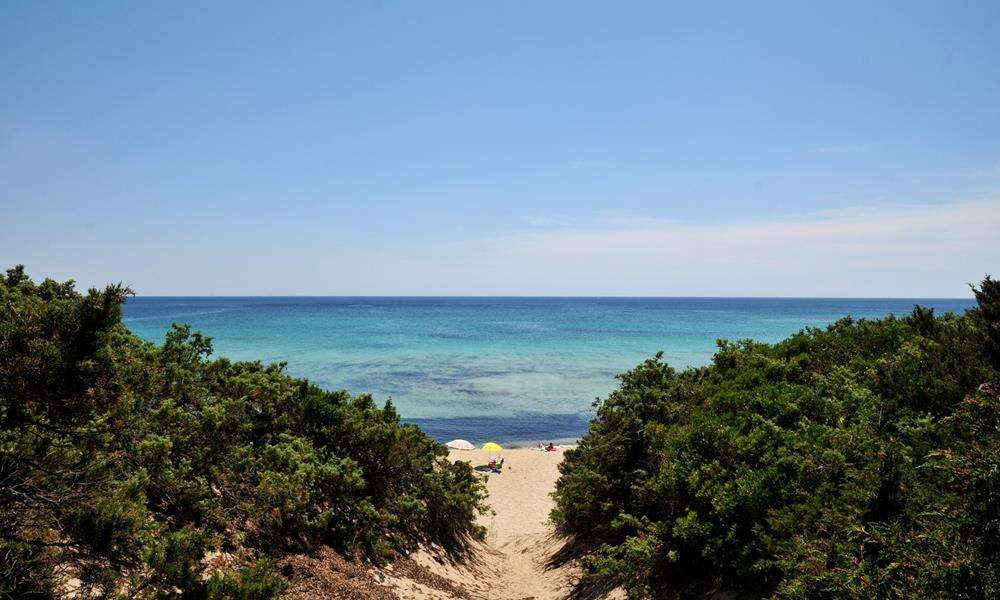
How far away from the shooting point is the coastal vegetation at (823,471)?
535cm

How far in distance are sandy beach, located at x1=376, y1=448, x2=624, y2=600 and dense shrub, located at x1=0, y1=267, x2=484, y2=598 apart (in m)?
0.86

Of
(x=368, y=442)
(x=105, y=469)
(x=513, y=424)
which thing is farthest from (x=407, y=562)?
(x=513, y=424)

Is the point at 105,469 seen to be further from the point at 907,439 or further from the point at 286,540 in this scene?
the point at 907,439

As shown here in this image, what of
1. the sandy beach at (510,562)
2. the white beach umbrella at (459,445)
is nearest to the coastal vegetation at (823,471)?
the sandy beach at (510,562)

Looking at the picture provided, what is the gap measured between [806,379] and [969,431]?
4.68 metres

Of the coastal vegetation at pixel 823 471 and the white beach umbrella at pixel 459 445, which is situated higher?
the coastal vegetation at pixel 823 471

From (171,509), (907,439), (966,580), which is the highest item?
(907,439)

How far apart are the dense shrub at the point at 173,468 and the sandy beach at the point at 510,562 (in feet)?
2.84

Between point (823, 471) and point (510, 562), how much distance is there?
33.7 feet

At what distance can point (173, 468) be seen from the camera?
8.30m

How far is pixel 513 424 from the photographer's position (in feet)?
115

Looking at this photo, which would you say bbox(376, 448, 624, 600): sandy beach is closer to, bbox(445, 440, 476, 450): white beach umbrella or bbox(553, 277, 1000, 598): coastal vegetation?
bbox(553, 277, 1000, 598): coastal vegetation

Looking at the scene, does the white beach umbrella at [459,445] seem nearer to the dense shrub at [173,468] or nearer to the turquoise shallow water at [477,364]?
the turquoise shallow water at [477,364]

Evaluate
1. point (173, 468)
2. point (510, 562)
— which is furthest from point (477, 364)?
point (173, 468)
